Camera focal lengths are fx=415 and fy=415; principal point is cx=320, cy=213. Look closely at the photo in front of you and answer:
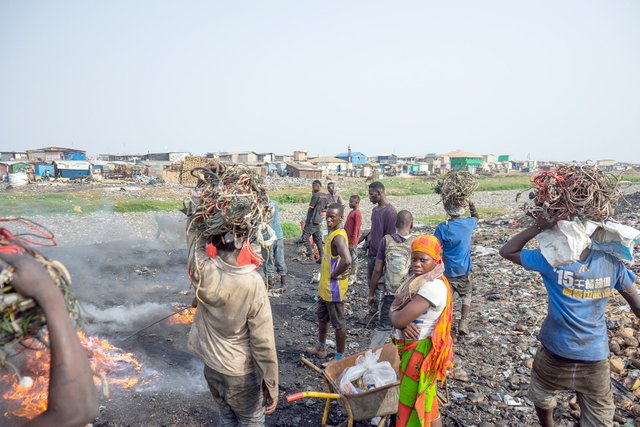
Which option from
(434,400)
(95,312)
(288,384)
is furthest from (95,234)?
(434,400)

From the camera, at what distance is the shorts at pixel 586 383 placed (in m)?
2.97

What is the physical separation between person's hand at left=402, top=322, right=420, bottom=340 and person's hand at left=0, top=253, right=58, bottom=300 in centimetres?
234

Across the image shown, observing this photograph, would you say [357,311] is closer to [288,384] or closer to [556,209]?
[288,384]

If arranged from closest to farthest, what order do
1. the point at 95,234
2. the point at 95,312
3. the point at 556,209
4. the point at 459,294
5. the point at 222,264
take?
1. the point at 222,264
2. the point at 556,209
3. the point at 459,294
4. the point at 95,312
5. the point at 95,234

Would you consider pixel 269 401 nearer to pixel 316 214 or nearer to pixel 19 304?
pixel 19 304

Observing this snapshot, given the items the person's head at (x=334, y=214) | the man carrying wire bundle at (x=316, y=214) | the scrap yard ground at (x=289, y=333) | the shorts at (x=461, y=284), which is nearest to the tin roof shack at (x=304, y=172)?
the scrap yard ground at (x=289, y=333)

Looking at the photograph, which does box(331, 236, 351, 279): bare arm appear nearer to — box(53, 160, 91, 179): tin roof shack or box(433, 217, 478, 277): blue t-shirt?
box(433, 217, 478, 277): blue t-shirt

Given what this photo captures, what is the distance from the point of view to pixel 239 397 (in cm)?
285

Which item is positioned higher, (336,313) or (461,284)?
(461,284)

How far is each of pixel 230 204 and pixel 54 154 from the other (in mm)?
58890

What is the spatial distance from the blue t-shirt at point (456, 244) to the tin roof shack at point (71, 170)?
42.2 meters

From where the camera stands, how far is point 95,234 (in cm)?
1460

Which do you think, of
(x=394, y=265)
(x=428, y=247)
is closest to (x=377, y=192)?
(x=394, y=265)

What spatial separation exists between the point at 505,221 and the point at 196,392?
13.5m
